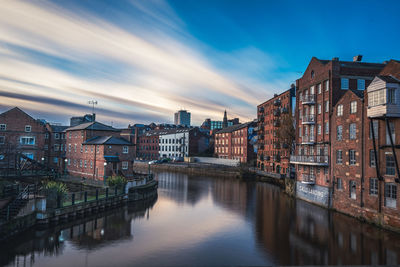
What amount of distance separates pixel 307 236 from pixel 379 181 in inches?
302

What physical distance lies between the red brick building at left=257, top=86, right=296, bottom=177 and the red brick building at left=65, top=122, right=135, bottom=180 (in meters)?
29.5

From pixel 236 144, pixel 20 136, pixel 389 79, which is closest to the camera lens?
pixel 389 79

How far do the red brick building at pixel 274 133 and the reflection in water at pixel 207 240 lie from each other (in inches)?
1036

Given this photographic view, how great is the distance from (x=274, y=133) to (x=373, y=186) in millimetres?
38989

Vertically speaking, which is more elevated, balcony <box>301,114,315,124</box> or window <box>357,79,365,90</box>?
window <box>357,79,365,90</box>

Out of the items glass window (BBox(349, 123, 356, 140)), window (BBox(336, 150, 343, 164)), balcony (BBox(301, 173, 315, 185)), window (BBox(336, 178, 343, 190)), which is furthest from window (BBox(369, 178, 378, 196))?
balcony (BBox(301, 173, 315, 185))

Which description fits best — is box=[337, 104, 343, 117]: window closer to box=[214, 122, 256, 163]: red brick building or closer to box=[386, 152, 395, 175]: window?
box=[386, 152, 395, 175]: window

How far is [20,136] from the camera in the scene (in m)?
50.0

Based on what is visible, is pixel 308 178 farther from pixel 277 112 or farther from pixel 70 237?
pixel 277 112

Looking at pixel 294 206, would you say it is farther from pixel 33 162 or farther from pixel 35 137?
pixel 35 137

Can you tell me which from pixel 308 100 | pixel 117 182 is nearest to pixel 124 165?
pixel 117 182

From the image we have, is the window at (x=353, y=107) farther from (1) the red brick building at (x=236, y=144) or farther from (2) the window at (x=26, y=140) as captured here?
(2) the window at (x=26, y=140)

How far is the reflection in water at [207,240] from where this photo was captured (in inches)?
671

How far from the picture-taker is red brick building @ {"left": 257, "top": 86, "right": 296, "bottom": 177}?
2253 inches
